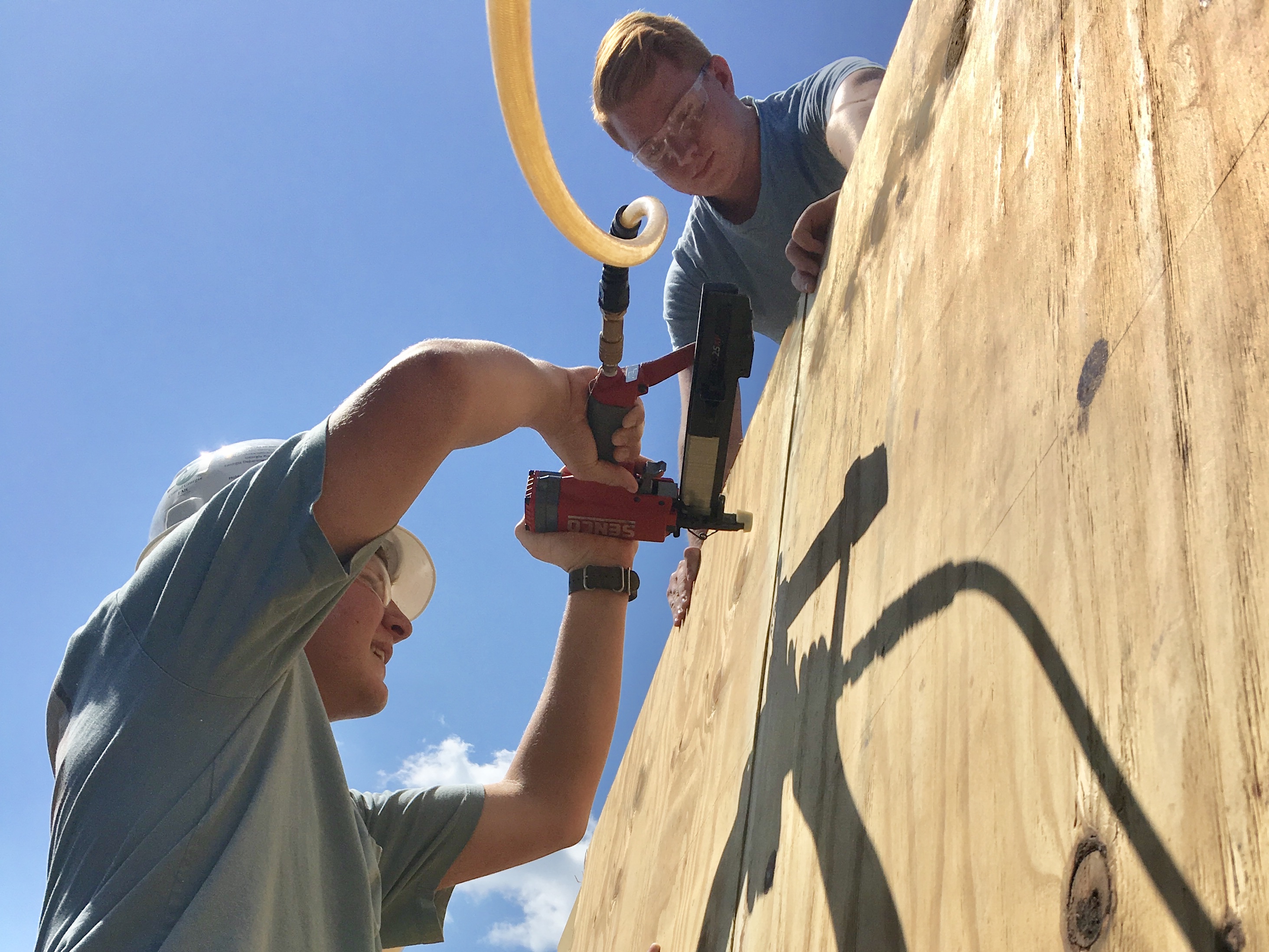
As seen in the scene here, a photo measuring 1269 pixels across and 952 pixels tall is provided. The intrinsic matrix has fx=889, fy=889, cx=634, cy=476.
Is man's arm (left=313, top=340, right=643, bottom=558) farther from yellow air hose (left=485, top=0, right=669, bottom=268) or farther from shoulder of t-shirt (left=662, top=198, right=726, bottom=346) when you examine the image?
shoulder of t-shirt (left=662, top=198, right=726, bottom=346)

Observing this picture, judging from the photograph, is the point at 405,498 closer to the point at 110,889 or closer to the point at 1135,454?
the point at 110,889

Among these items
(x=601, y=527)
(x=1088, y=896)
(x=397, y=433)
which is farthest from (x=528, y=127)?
(x=1088, y=896)

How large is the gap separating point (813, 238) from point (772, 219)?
877 millimetres

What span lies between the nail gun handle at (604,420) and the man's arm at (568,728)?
305mm

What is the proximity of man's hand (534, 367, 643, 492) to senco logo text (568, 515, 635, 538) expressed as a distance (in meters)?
0.08

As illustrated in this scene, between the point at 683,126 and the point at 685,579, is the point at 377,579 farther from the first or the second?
the point at 683,126

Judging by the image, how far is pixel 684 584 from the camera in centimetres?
225

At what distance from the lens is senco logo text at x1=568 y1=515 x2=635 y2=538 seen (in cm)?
170

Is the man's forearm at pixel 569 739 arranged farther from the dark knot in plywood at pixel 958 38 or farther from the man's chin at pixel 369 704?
the dark knot in plywood at pixel 958 38

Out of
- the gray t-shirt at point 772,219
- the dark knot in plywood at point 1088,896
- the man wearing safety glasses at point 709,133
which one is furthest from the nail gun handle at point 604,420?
the dark knot in plywood at point 1088,896

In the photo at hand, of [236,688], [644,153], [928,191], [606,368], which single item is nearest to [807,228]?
[606,368]

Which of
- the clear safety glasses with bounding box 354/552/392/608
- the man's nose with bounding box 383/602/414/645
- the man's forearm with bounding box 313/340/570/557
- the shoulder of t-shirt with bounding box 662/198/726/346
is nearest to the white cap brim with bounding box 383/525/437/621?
the man's nose with bounding box 383/602/414/645

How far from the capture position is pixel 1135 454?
1.64ft

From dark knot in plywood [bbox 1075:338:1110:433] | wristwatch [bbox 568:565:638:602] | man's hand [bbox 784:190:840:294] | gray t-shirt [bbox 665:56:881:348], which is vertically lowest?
dark knot in plywood [bbox 1075:338:1110:433]
